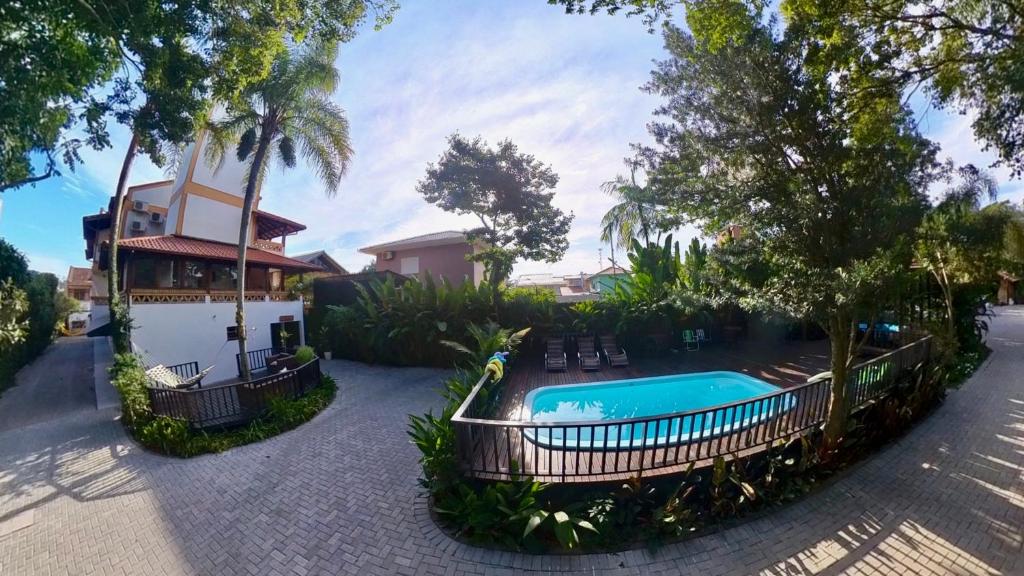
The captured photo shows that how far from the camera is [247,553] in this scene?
152 inches

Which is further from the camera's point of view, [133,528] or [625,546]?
[133,528]

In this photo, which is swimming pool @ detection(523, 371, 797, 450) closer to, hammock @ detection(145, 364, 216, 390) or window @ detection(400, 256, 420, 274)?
hammock @ detection(145, 364, 216, 390)

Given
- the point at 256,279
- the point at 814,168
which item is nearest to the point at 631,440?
the point at 814,168

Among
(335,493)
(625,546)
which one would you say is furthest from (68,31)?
(625,546)

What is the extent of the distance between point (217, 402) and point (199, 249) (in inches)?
388

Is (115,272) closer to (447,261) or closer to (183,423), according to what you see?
(183,423)

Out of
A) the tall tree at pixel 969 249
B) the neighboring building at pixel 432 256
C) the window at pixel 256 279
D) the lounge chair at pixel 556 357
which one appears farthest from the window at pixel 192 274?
the tall tree at pixel 969 249

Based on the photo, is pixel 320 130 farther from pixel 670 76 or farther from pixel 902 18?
pixel 902 18

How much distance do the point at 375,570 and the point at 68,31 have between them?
7.28 meters

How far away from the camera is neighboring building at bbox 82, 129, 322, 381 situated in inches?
452

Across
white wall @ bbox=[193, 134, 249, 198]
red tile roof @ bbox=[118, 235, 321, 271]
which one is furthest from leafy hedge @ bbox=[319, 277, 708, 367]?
white wall @ bbox=[193, 134, 249, 198]

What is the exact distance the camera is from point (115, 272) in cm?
994

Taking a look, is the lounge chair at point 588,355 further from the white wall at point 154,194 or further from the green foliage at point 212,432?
the white wall at point 154,194

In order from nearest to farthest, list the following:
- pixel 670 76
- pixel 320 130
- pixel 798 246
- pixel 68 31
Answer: pixel 68 31
pixel 798 246
pixel 670 76
pixel 320 130
